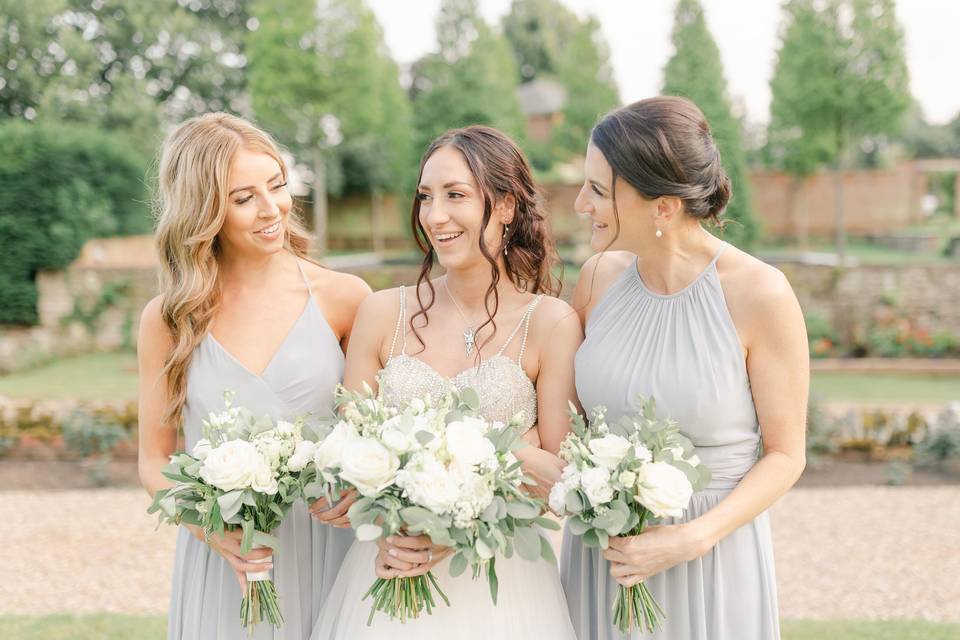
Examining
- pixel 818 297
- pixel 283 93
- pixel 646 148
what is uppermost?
pixel 283 93

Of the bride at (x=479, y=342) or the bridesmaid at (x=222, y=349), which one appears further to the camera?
the bridesmaid at (x=222, y=349)

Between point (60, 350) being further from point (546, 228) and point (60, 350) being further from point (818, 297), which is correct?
point (546, 228)

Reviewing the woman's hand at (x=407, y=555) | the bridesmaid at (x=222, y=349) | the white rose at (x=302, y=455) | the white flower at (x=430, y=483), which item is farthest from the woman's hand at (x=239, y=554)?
the white flower at (x=430, y=483)

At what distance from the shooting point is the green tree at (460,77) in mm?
23812

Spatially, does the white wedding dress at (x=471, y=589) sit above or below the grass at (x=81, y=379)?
above

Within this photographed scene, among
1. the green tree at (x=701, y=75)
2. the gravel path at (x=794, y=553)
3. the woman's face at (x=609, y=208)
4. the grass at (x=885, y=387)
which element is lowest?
the gravel path at (x=794, y=553)

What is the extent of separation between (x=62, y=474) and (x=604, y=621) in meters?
7.95

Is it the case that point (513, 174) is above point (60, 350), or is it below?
above

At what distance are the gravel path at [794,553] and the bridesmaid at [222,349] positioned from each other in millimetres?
3322

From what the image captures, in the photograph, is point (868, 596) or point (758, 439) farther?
point (868, 596)

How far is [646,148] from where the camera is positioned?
2697 millimetres

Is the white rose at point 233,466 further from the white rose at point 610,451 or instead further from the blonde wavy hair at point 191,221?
the white rose at point 610,451

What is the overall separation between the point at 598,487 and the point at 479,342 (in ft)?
2.98

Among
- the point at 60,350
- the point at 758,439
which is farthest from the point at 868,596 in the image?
the point at 60,350
